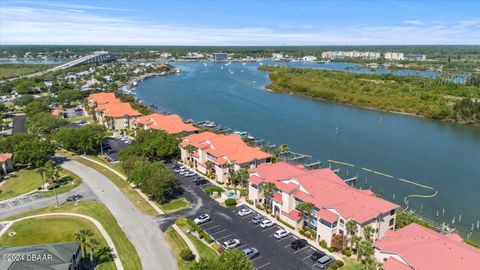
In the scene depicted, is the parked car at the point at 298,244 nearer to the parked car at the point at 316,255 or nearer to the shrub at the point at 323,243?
the shrub at the point at 323,243

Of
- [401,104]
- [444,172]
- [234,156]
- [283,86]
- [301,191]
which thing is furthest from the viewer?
[283,86]

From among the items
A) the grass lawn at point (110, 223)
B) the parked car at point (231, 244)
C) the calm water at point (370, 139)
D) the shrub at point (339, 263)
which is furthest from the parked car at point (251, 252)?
the calm water at point (370, 139)

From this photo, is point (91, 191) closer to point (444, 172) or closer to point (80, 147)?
point (80, 147)

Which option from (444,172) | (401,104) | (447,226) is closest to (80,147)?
(447,226)

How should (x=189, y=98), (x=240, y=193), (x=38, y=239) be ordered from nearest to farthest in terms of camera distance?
(x=38, y=239) → (x=240, y=193) → (x=189, y=98)

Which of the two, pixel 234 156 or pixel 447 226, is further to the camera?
pixel 234 156

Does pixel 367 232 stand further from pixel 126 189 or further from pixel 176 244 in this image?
pixel 126 189

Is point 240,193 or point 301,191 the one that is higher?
point 301,191
